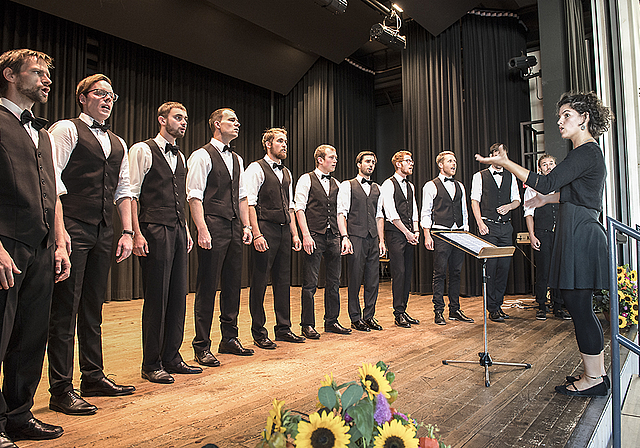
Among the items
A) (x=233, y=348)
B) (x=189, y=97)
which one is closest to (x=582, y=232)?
(x=233, y=348)

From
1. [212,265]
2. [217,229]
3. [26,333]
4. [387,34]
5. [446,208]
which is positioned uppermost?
[387,34]

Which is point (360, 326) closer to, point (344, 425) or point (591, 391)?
point (591, 391)

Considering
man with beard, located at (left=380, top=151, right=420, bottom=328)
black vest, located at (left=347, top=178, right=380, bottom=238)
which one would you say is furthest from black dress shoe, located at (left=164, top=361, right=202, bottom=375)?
man with beard, located at (left=380, top=151, right=420, bottom=328)

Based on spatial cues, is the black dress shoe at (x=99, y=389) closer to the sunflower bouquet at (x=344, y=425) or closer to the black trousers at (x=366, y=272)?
the sunflower bouquet at (x=344, y=425)

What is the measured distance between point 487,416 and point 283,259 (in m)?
1.86

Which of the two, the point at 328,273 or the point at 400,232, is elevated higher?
the point at 400,232

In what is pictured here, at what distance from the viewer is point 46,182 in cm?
171

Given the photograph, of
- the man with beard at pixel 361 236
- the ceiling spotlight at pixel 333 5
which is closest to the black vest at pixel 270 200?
the man with beard at pixel 361 236

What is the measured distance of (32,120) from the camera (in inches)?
66.0

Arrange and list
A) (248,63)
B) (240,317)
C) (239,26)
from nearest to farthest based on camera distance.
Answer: (240,317)
(239,26)
(248,63)

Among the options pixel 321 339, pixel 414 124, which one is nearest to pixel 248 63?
pixel 414 124

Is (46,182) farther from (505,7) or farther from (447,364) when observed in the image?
(505,7)

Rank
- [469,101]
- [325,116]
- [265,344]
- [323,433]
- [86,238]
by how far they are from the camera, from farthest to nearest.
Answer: [325,116], [469,101], [265,344], [86,238], [323,433]

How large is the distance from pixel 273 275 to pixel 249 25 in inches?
201
